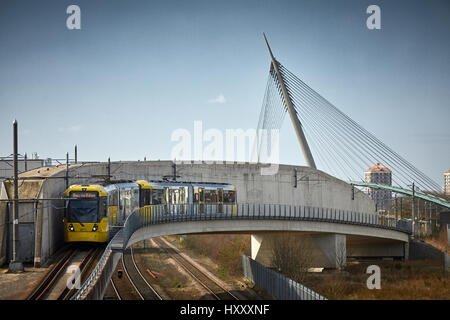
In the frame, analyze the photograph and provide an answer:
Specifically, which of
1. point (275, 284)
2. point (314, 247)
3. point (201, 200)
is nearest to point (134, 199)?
point (201, 200)

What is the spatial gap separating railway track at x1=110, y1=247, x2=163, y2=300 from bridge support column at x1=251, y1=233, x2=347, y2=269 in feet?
39.2

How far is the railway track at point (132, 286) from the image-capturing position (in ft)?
98.3

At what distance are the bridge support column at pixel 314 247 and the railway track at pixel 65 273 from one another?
76.1 feet

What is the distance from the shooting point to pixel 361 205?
174ft

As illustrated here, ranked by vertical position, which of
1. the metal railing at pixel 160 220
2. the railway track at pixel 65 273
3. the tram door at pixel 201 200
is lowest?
the railway track at pixel 65 273

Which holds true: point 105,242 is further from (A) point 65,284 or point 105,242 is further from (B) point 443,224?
(B) point 443,224

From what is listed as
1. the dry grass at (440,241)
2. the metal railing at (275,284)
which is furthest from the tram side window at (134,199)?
the dry grass at (440,241)

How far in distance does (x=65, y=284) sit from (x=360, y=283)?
2437 centimetres

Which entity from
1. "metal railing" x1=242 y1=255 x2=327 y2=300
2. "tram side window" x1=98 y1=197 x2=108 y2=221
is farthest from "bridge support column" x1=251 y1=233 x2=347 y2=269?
"tram side window" x1=98 y1=197 x2=108 y2=221

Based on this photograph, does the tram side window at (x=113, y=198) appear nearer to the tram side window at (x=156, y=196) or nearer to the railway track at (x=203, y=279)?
the tram side window at (x=156, y=196)

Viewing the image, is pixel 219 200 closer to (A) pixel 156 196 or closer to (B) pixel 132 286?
(A) pixel 156 196

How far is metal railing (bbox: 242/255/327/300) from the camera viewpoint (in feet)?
85.0

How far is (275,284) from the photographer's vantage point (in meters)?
31.5
